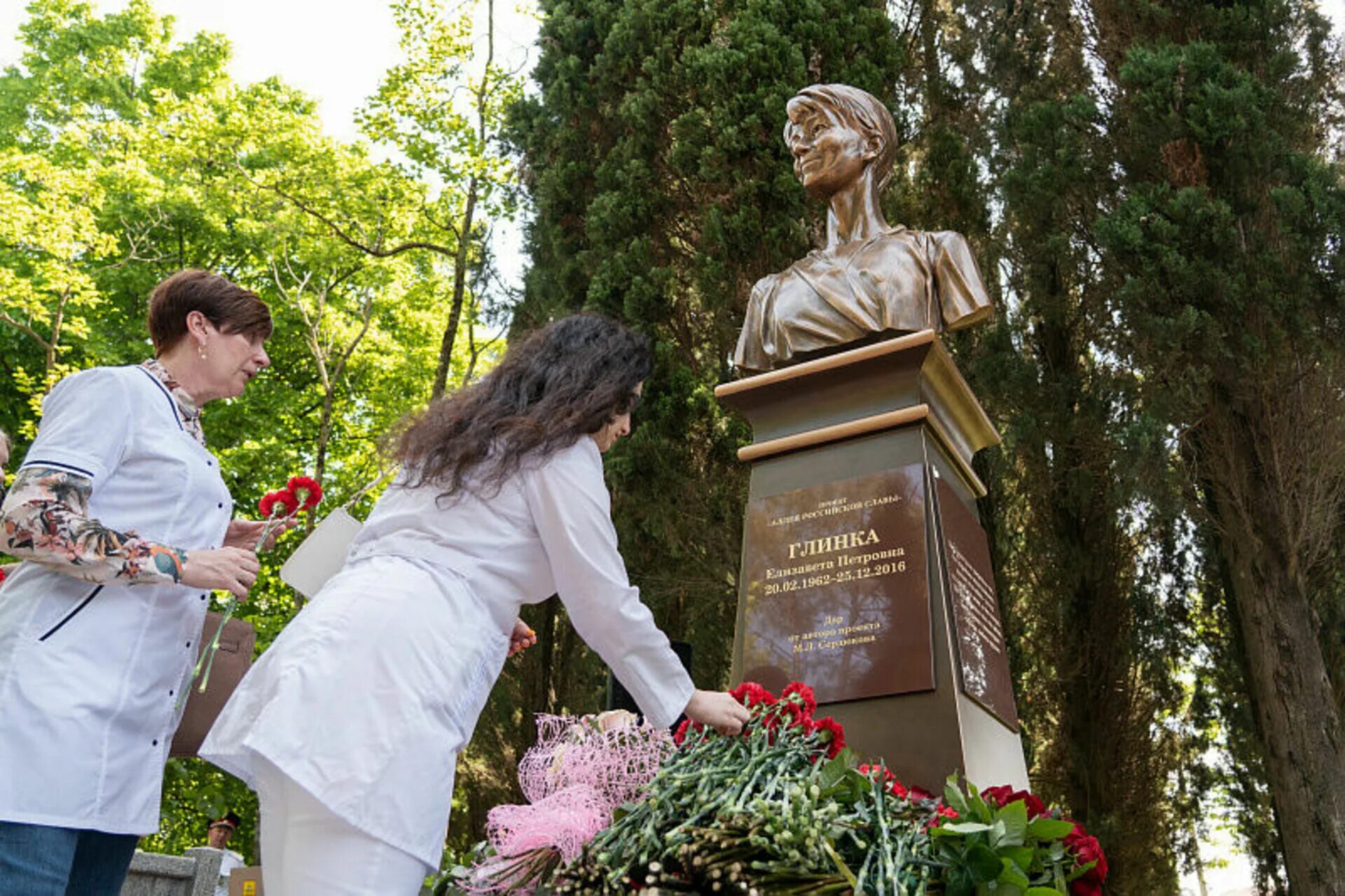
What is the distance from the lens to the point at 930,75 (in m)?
12.4

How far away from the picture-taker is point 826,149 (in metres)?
5.86

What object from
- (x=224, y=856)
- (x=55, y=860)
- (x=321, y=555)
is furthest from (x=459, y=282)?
(x=55, y=860)

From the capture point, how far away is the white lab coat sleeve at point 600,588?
199 cm

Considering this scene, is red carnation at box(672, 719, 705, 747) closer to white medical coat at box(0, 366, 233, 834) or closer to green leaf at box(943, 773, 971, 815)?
green leaf at box(943, 773, 971, 815)

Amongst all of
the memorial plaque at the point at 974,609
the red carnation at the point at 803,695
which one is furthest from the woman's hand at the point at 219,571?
the memorial plaque at the point at 974,609

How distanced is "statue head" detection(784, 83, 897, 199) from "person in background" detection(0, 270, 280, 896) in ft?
13.8

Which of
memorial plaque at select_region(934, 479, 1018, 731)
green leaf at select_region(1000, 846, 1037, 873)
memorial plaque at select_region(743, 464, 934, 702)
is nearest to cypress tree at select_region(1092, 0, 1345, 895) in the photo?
memorial plaque at select_region(934, 479, 1018, 731)

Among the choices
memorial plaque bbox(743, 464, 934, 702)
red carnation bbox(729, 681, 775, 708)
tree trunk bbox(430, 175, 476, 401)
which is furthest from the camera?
tree trunk bbox(430, 175, 476, 401)

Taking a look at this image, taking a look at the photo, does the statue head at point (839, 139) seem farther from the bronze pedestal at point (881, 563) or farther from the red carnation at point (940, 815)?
the red carnation at point (940, 815)

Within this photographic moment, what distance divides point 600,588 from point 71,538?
0.94 m

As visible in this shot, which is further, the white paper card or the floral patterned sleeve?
the white paper card

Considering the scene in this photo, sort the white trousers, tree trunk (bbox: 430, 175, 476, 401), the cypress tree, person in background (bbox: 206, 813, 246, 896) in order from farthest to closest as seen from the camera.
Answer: tree trunk (bbox: 430, 175, 476, 401)
the cypress tree
person in background (bbox: 206, 813, 246, 896)
the white trousers

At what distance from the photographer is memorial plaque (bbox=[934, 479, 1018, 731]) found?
176 inches

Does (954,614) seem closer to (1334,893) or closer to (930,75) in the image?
(1334,893)
